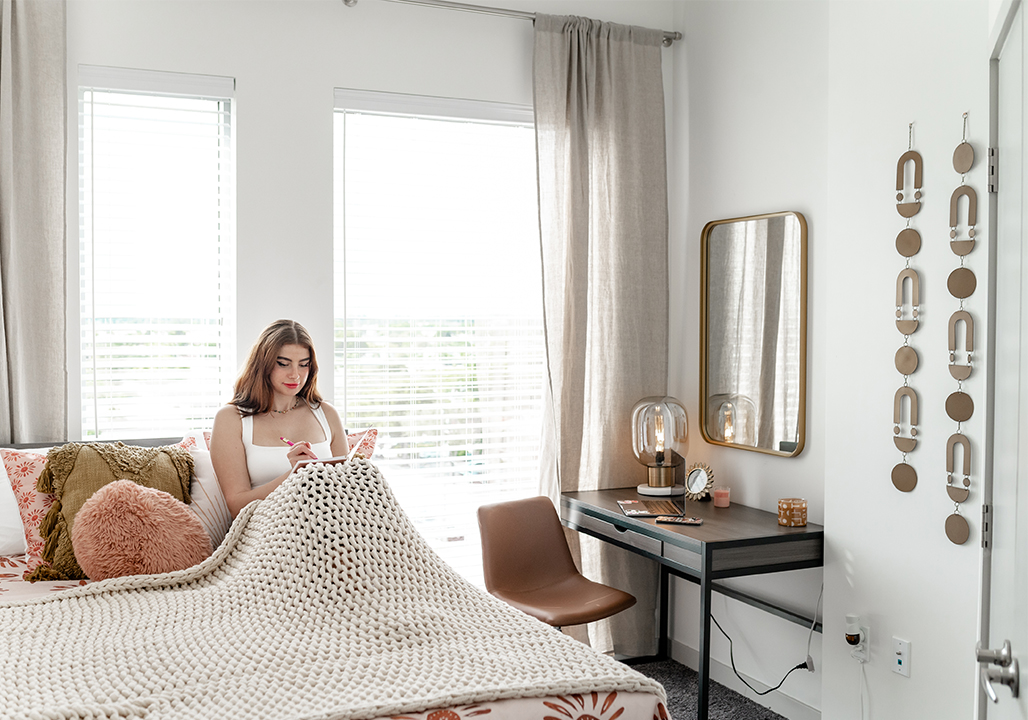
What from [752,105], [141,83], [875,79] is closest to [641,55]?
[752,105]

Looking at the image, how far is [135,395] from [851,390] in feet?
8.09

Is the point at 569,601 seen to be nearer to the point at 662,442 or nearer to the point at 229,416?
the point at 662,442

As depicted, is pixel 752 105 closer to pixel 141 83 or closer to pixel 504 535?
pixel 504 535

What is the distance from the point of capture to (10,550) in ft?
7.99

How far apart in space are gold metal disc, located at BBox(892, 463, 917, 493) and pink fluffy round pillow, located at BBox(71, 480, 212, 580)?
200 cm

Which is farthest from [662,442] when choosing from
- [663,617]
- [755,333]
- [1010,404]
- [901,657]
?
[1010,404]

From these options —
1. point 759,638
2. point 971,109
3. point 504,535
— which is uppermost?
point 971,109

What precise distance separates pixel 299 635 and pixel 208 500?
1.02 meters

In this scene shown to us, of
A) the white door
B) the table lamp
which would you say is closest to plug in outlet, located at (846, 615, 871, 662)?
the table lamp

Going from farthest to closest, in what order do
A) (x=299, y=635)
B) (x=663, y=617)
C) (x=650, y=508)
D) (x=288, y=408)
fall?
(x=663, y=617), (x=650, y=508), (x=288, y=408), (x=299, y=635)

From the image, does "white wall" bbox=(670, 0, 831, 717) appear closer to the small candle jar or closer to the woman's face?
the small candle jar

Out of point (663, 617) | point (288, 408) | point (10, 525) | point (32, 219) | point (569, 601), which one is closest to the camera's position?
point (10, 525)

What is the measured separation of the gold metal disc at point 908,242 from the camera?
245 cm

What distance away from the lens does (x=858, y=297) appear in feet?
8.73
